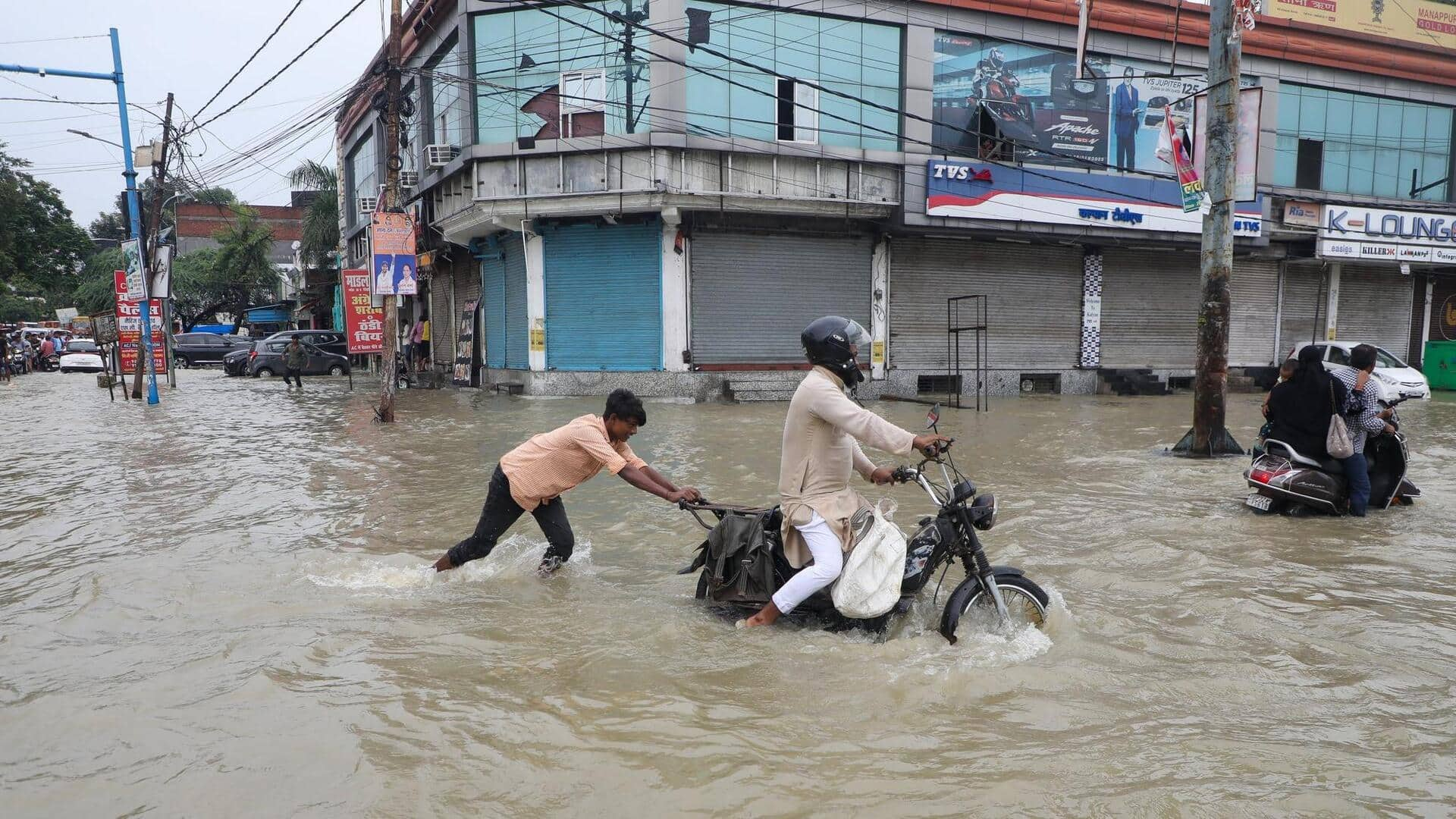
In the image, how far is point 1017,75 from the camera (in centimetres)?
2070

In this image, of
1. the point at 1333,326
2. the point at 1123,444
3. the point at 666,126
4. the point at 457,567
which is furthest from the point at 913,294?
the point at 457,567

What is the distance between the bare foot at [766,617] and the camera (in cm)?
467

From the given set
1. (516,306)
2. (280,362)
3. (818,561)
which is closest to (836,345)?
(818,561)

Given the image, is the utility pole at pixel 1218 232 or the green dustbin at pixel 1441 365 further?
the green dustbin at pixel 1441 365

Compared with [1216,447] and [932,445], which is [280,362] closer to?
[1216,447]

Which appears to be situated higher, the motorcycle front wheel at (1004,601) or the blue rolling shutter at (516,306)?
the blue rolling shutter at (516,306)

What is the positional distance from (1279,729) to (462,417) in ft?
47.5

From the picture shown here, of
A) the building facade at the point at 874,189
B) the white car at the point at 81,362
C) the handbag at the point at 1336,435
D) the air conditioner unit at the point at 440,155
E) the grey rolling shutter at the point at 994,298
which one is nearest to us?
the handbag at the point at 1336,435

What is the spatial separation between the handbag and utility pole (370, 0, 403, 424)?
13.3m

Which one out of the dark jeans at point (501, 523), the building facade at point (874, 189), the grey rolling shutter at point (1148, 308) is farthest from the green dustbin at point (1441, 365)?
the dark jeans at point (501, 523)

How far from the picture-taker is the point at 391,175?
50.8ft

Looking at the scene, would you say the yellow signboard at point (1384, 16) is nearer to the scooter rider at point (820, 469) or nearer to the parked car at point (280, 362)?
the scooter rider at point (820, 469)

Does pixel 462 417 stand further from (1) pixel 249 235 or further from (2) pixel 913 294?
(1) pixel 249 235

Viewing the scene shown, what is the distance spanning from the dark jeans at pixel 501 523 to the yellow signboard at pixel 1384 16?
83.1 feet
